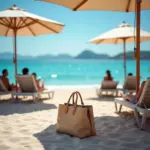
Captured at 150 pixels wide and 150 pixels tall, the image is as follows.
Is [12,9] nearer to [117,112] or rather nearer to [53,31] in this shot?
[53,31]

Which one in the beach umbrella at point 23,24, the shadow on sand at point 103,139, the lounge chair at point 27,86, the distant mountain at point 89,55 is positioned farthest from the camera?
the distant mountain at point 89,55

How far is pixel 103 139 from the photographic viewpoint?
404 cm

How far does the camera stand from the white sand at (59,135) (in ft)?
12.2

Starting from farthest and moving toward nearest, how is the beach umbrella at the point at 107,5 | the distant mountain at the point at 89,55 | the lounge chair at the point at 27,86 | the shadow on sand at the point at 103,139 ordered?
the distant mountain at the point at 89,55, the lounge chair at the point at 27,86, the beach umbrella at the point at 107,5, the shadow on sand at the point at 103,139

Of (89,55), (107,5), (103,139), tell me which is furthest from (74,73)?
(89,55)

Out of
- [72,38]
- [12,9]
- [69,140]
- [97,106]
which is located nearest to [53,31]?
[12,9]

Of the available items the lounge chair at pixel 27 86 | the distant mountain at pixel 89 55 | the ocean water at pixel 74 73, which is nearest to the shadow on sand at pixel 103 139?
the lounge chair at pixel 27 86

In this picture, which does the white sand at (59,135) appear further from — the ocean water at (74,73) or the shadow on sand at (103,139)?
the ocean water at (74,73)

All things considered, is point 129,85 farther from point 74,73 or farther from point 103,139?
point 74,73

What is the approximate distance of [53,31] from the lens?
352 inches

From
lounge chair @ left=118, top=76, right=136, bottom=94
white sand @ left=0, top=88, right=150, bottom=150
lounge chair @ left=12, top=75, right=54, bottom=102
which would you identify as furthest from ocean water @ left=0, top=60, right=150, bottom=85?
white sand @ left=0, top=88, right=150, bottom=150

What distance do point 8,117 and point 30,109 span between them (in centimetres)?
107

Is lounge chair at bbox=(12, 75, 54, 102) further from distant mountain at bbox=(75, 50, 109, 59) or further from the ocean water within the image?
distant mountain at bbox=(75, 50, 109, 59)

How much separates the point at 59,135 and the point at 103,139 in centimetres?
65
